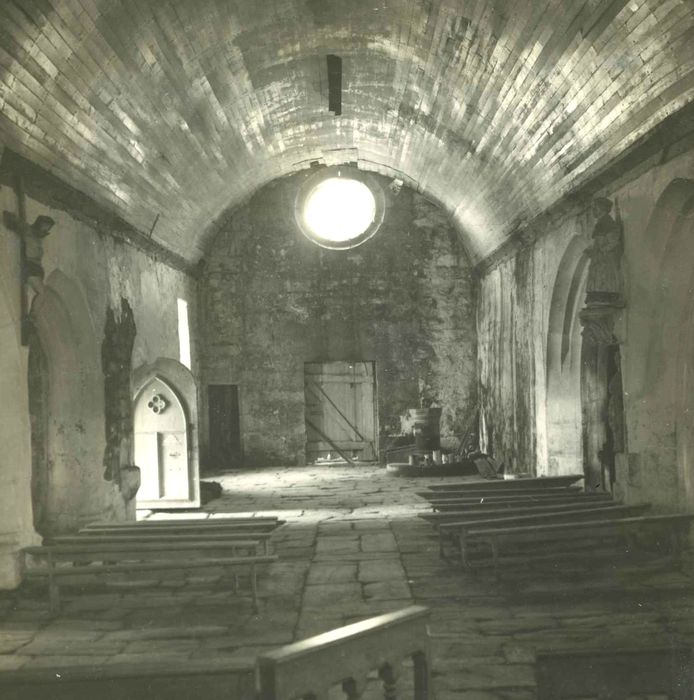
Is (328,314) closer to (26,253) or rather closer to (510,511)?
(510,511)

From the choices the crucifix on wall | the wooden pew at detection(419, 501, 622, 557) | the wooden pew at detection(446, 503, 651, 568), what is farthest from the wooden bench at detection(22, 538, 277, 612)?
the crucifix on wall

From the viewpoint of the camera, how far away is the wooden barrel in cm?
1611

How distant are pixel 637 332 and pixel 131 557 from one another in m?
5.37

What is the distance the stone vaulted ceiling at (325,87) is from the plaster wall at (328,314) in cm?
279

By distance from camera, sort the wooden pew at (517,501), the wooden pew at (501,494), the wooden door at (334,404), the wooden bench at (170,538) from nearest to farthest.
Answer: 1. the wooden bench at (170,538)
2. the wooden pew at (517,501)
3. the wooden pew at (501,494)
4. the wooden door at (334,404)

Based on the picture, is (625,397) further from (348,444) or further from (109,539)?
(348,444)

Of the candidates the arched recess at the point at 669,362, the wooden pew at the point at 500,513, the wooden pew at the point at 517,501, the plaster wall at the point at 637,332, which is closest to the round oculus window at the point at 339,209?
the plaster wall at the point at 637,332

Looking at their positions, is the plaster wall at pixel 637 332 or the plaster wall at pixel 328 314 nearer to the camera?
the plaster wall at pixel 637 332

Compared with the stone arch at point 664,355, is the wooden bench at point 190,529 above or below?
below

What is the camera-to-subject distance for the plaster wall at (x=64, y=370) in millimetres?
7250

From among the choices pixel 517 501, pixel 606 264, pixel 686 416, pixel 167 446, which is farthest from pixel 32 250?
pixel 686 416

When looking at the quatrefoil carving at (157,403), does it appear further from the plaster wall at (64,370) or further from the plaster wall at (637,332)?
the plaster wall at (637,332)

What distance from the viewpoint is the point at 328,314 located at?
1731cm

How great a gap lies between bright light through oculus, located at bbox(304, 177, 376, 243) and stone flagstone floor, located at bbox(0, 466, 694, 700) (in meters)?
9.65
